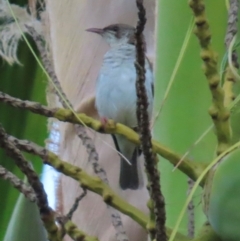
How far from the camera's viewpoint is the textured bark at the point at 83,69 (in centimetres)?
71

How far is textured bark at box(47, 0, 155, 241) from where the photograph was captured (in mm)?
709

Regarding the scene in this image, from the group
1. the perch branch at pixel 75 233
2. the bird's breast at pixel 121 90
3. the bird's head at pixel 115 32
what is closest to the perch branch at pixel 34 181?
the perch branch at pixel 75 233

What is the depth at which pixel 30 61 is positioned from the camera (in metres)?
0.88

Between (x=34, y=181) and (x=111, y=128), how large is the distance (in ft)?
0.17

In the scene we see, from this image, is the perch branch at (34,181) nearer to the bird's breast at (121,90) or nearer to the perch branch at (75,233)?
the perch branch at (75,233)

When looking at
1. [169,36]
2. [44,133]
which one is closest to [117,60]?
[44,133]

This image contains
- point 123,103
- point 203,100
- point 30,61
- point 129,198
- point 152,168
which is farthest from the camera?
point 123,103

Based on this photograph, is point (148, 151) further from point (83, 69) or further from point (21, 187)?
point (83, 69)

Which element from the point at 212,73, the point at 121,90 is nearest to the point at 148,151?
the point at 212,73

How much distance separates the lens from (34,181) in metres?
0.24

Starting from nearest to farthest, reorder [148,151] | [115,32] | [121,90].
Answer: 1. [148,151]
2. [115,32]
3. [121,90]

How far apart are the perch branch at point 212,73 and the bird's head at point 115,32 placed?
0.15m

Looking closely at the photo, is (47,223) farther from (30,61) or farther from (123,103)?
(123,103)

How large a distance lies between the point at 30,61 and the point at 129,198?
28 cm
